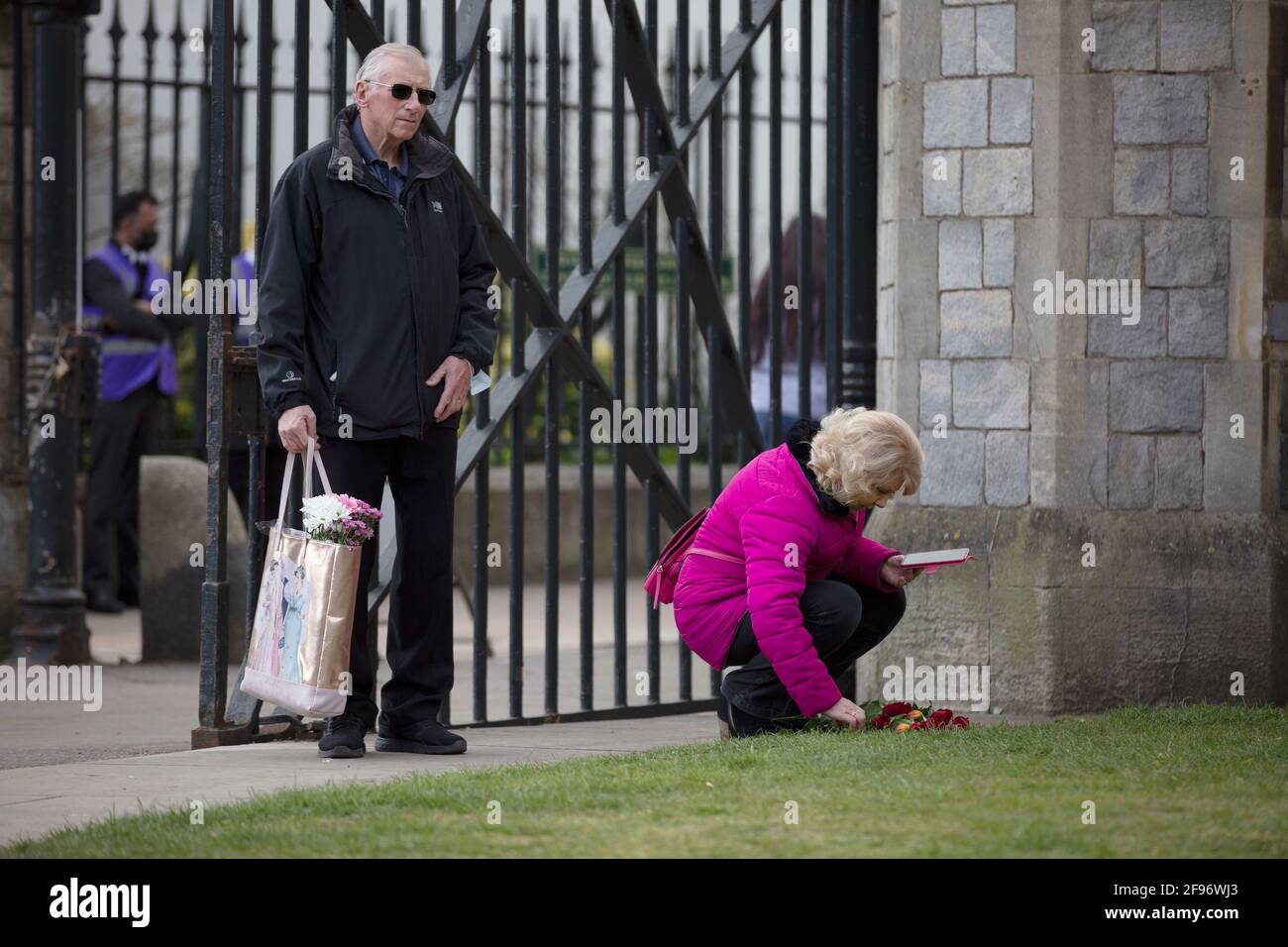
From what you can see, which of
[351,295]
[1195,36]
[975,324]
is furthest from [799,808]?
[1195,36]

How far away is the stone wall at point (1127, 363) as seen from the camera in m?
6.96

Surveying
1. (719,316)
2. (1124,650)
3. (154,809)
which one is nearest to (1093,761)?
(1124,650)

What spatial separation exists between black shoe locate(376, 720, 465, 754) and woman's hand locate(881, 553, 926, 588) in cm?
135

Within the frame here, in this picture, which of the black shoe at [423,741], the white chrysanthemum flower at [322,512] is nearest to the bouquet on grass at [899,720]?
the black shoe at [423,741]

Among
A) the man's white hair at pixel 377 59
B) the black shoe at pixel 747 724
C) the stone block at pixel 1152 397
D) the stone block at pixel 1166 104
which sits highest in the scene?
the stone block at pixel 1166 104

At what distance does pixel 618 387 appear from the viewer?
7.29m

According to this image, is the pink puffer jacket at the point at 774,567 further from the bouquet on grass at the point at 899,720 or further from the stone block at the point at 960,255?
the stone block at the point at 960,255

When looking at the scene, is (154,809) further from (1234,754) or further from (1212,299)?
(1212,299)

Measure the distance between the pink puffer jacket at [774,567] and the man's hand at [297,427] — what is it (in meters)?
1.20

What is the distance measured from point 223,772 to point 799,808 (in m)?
1.78

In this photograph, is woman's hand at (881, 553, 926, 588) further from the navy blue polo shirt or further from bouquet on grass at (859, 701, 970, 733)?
the navy blue polo shirt

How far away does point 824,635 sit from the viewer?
→ 5.80 m

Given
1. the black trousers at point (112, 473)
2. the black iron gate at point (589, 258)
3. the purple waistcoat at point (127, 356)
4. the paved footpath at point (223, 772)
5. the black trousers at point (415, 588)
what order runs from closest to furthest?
the paved footpath at point (223, 772) → the black trousers at point (415, 588) → the black iron gate at point (589, 258) → the black trousers at point (112, 473) → the purple waistcoat at point (127, 356)

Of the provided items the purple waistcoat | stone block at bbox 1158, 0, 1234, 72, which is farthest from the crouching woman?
the purple waistcoat
